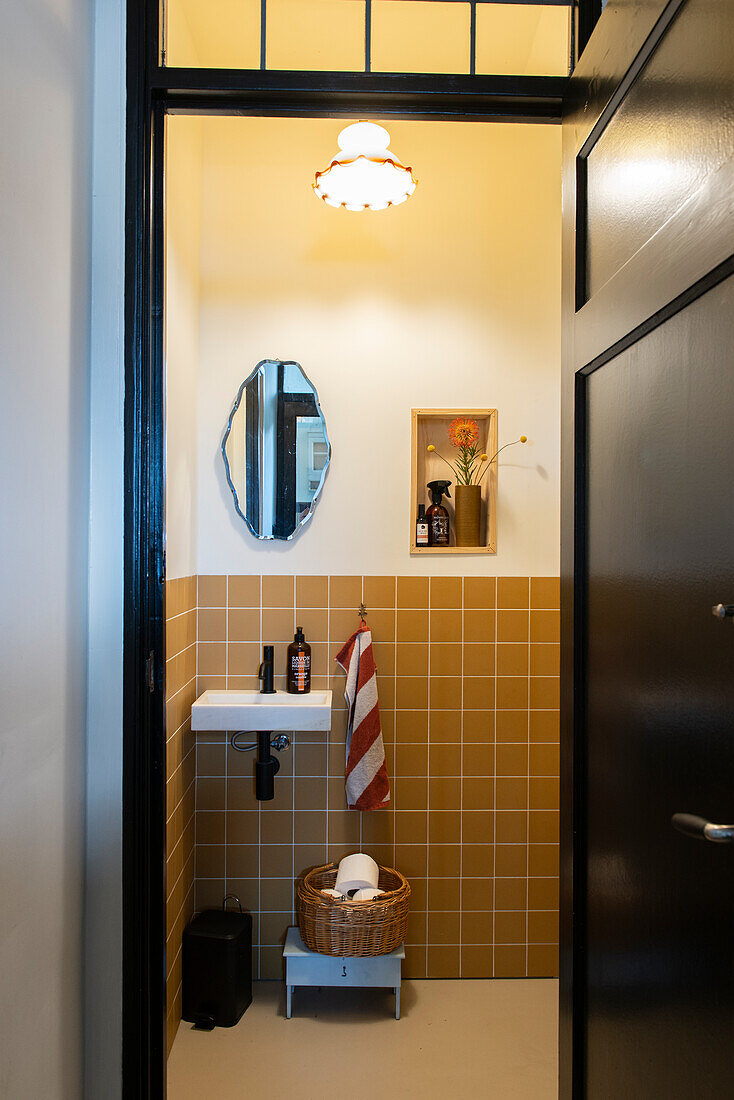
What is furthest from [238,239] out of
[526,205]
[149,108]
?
[149,108]

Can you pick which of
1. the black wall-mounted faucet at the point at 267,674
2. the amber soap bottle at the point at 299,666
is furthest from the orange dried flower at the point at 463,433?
the black wall-mounted faucet at the point at 267,674

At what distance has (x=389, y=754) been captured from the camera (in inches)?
116

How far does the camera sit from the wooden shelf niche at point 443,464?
9.64ft

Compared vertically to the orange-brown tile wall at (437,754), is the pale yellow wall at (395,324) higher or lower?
higher

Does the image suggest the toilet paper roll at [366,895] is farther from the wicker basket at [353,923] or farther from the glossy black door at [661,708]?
the glossy black door at [661,708]

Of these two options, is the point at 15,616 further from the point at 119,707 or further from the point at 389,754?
the point at 389,754

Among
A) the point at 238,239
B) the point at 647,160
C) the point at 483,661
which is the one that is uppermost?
the point at 238,239

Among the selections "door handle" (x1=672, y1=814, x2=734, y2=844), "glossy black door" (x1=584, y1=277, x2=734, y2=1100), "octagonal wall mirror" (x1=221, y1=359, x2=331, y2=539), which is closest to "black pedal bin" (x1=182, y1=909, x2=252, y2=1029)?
"octagonal wall mirror" (x1=221, y1=359, x2=331, y2=539)

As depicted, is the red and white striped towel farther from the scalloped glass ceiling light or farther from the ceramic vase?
the scalloped glass ceiling light

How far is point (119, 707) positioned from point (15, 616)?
40cm

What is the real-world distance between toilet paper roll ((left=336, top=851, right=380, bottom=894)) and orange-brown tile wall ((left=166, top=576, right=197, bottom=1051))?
Answer: 0.50 m

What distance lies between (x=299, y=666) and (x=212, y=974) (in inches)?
38.7

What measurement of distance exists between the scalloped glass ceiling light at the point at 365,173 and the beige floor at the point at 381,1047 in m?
2.51

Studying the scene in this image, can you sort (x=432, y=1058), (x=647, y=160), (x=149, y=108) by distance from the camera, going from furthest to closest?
(x=432, y=1058) < (x=149, y=108) < (x=647, y=160)
